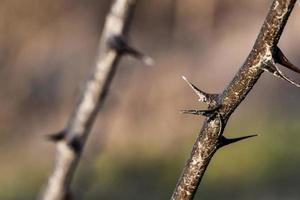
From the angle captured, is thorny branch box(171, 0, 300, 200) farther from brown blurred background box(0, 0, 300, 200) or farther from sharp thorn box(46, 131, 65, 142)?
brown blurred background box(0, 0, 300, 200)

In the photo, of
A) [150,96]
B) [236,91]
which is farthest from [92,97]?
[150,96]

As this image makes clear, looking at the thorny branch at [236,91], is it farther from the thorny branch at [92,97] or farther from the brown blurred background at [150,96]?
the brown blurred background at [150,96]

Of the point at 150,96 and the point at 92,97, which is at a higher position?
the point at 92,97

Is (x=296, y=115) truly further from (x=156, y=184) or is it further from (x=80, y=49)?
(x=80, y=49)

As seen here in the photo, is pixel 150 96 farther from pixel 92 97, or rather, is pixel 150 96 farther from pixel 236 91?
pixel 236 91

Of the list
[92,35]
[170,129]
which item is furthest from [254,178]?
[92,35]

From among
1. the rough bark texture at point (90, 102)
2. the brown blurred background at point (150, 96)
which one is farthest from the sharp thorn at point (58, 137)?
the brown blurred background at point (150, 96)
